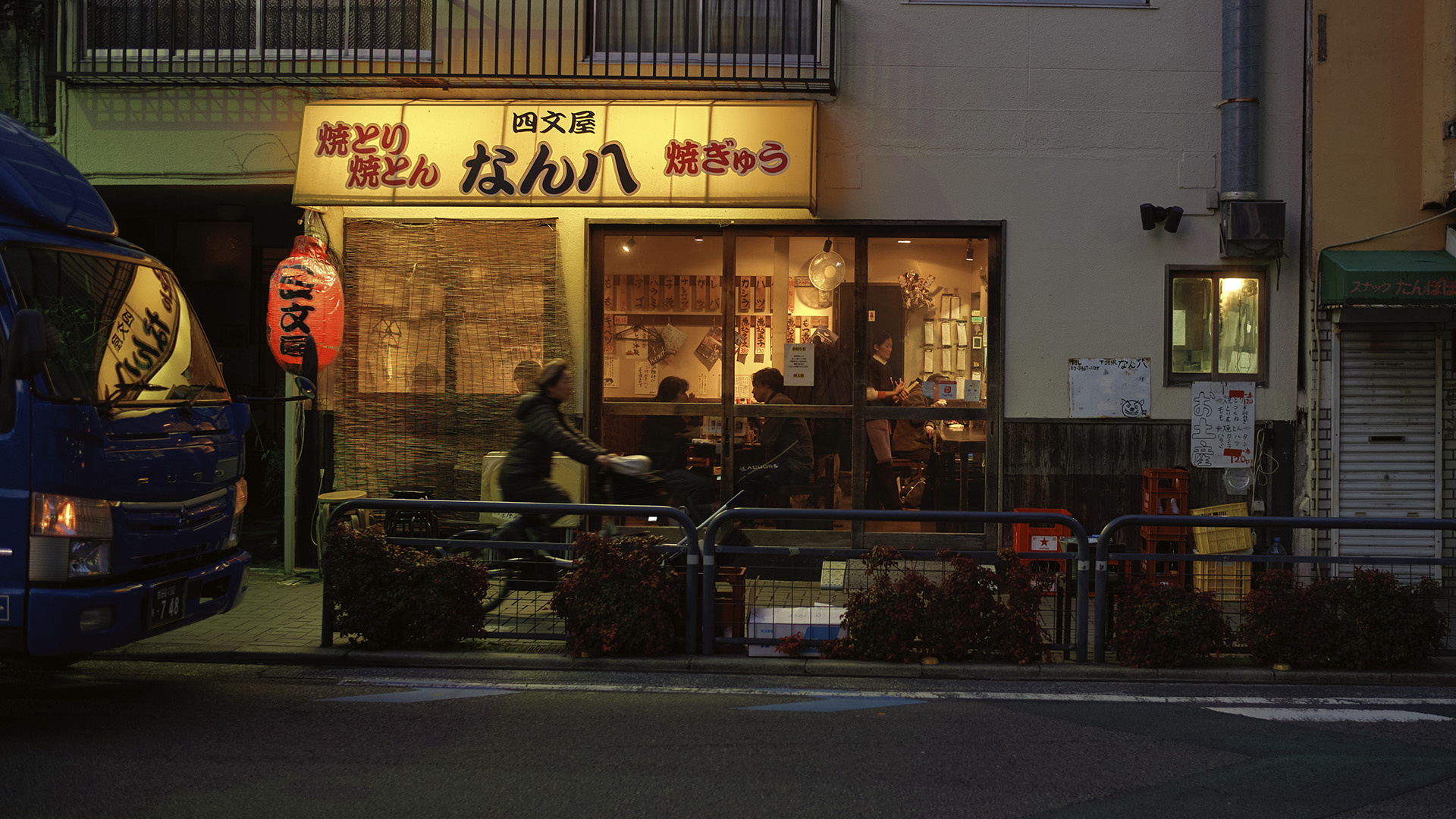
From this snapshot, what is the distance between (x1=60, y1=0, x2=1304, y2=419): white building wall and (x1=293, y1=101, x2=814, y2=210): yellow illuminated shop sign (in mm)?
654

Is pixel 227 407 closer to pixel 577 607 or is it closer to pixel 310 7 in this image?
pixel 577 607

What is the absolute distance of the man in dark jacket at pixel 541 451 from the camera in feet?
27.2

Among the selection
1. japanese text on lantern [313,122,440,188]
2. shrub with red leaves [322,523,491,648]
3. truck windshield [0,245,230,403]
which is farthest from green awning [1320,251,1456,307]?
truck windshield [0,245,230,403]

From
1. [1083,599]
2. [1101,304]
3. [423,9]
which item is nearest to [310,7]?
[423,9]

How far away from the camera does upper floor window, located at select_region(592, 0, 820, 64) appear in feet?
37.0

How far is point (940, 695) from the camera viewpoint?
6629 millimetres

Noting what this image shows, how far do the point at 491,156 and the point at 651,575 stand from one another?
17.1 ft

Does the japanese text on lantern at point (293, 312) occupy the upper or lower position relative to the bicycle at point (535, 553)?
upper

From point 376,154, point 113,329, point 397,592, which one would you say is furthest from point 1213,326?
point 113,329

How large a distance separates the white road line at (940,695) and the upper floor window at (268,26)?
7136 mm

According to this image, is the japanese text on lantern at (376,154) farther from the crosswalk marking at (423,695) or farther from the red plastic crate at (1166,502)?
the red plastic crate at (1166,502)

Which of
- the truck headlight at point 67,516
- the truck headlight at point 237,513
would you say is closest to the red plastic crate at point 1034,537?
the truck headlight at point 237,513

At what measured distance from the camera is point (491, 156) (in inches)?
421

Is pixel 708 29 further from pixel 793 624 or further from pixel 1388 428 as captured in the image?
pixel 1388 428
